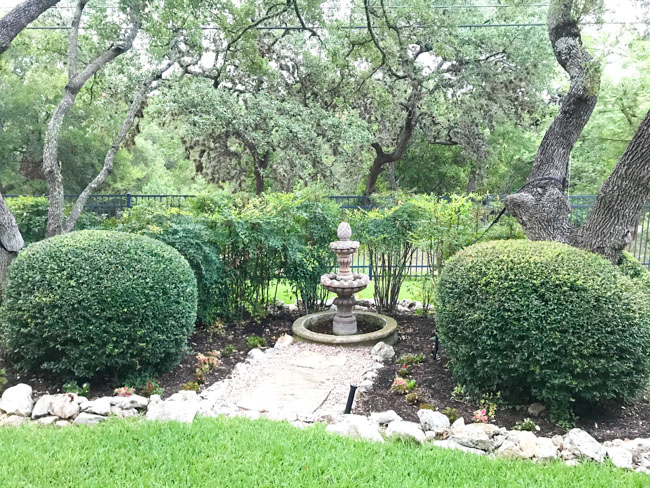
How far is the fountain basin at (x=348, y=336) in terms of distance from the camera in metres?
5.70

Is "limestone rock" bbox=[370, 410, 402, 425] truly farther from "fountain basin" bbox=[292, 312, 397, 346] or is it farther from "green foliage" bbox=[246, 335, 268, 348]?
"green foliage" bbox=[246, 335, 268, 348]

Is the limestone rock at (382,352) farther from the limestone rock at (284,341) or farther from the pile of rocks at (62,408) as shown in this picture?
the pile of rocks at (62,408)

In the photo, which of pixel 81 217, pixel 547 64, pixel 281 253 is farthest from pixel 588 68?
pixel 547 64

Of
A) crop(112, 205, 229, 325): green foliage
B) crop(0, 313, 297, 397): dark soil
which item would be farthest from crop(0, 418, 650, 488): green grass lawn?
crop(112, 205, 229, 325): green foliage

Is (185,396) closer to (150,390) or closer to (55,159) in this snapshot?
(150,390)

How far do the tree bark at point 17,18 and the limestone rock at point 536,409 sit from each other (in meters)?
5.68

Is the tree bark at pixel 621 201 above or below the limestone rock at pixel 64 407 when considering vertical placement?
above

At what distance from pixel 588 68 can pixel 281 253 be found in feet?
13.0

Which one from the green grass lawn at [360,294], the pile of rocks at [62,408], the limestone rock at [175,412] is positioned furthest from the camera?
the green grass lawn at [360,294]

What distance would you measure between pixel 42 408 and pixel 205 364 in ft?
4.86

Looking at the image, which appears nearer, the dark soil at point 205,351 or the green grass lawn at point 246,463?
the green grass lawn at point 246,463

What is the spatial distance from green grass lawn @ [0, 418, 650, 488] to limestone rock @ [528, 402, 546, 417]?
0.83 metres

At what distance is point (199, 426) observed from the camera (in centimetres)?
332

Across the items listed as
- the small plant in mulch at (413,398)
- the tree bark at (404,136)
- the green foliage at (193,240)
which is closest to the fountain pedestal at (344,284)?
the green foliage at (193,240)
